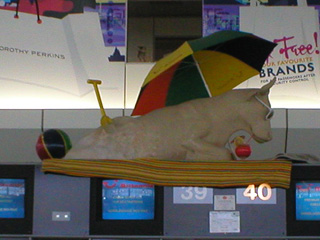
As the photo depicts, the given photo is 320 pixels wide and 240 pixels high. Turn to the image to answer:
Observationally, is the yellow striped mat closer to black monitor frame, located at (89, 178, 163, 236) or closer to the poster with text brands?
black monitor frame, located at (89, 178, 163, 236)

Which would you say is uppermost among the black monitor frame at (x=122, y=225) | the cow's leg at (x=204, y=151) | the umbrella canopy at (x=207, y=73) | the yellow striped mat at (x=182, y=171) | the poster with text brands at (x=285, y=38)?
the poster with text brands at (x=285, y=38)

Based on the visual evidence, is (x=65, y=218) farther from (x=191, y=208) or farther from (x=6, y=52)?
(x=6, y=52)

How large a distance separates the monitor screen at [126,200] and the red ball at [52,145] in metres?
0.34

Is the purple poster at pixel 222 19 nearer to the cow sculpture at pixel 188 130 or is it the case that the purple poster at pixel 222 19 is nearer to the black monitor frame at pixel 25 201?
the cow sculpture at pixel 188 130

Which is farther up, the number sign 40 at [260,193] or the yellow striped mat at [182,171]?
the yellow striped mat at [182,171]

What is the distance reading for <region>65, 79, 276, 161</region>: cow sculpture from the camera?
143 inches

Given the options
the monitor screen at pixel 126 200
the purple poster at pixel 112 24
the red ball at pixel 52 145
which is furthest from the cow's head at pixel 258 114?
the purple poster at pixel 112 24

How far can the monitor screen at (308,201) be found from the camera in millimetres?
3822

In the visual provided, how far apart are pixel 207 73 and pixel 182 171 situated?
0.73 m

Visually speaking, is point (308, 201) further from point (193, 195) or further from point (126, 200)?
point (126, 200)

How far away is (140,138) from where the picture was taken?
12.0ft

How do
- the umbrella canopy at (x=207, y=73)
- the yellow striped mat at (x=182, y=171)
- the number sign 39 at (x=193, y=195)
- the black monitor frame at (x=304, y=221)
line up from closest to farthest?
the yellow striped mat at (x=182, y=171)
the umbrella canopy at (x=207, y=73)
the black monitor frame at (x=304, y=221)
the number sign 39 at (x=193, y=195)

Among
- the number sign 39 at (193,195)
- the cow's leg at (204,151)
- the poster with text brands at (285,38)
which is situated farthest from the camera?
the poster with text brands at (285,38)

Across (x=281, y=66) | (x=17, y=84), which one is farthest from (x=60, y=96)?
(x=281, y=66)
